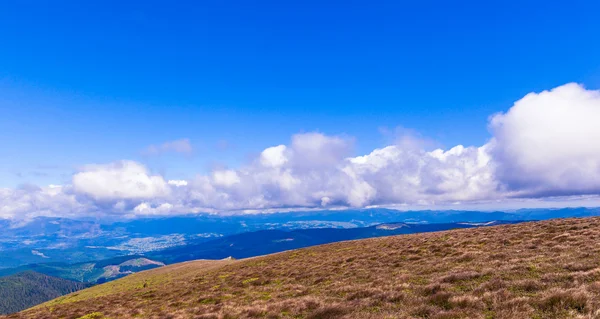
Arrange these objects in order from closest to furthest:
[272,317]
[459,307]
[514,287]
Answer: [459,307], [514,287], [272,317]

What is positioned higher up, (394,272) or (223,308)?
(394,272)

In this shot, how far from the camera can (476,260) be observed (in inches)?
906

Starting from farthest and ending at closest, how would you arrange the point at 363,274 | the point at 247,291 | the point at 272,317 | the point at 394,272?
the point at 247,291, the point at 363,274, the point at 394,272, the point at 272,317

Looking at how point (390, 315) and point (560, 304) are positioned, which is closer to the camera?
point (560, 304)

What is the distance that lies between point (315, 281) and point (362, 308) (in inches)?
497

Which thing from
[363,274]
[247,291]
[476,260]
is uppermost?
[476,260]

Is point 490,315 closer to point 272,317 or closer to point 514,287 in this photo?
point 514,287

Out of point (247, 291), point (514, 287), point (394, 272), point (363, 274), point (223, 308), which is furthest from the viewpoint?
point (247, 291)

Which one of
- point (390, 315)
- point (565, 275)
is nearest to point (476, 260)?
point (565, 275)

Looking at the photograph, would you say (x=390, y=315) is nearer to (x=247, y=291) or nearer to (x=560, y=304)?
(x=560, y=304)

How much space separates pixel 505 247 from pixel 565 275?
13514 millimetres

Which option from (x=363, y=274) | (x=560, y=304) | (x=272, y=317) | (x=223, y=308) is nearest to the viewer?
(x=560, y=304)

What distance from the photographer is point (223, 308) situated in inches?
864

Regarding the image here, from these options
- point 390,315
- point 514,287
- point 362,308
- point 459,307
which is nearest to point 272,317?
→ point 362,308
